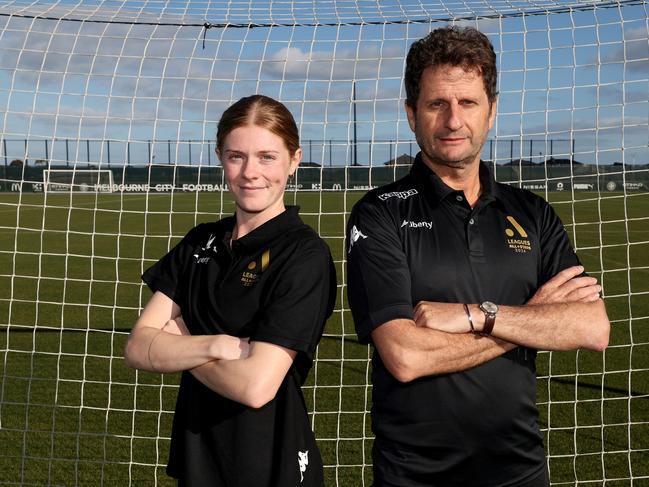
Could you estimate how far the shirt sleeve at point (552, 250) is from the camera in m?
2.41

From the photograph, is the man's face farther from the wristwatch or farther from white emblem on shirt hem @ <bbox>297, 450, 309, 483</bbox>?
white emblem on shirt hem @ <bbox>297, 450, 309, 483</bbox>

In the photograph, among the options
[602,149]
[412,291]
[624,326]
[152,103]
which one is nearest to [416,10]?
[602,149]

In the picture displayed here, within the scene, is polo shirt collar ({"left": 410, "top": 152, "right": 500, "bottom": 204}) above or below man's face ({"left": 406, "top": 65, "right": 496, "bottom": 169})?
below

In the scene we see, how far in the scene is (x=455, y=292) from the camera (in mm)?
2246

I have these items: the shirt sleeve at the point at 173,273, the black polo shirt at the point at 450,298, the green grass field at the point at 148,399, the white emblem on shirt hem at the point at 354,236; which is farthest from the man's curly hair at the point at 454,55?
the green grass field at the point at 148,399

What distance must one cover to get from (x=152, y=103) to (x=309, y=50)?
3.40ft

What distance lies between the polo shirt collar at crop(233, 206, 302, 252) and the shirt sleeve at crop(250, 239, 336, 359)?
0.09 metres

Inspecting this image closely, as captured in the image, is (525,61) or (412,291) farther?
(525,61)

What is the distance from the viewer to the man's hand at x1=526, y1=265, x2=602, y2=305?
2316 mm

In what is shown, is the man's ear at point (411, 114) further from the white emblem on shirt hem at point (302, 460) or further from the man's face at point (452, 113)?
the white emblem on shirt hem at point (302, 460)

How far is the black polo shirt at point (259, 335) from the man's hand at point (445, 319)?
0.27m

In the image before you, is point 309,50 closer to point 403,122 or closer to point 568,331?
point 403,122

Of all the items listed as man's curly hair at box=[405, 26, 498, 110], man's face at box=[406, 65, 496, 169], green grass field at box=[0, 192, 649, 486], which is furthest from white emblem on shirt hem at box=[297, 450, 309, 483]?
green grass field at box=[0, 192, 649, 486]

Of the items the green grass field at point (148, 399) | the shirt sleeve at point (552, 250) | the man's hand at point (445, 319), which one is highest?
the shirt sleeve at point (552, 250)
